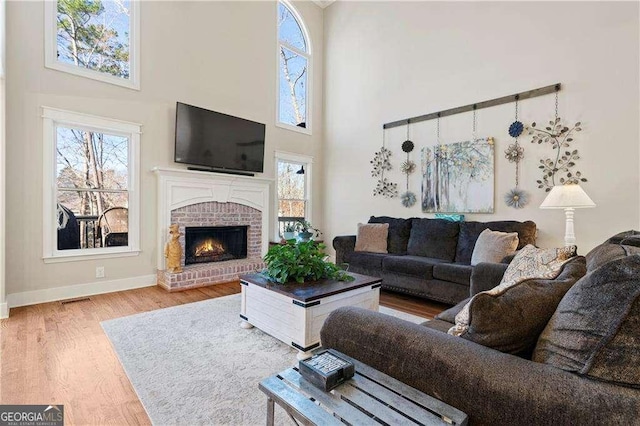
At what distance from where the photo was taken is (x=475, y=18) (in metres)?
4.25

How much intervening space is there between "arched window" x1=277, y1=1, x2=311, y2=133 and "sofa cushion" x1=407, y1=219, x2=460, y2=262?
3074 millimetres

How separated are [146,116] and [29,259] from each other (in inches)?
82.7

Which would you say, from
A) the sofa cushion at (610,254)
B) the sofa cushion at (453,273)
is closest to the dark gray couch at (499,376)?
the sofa cushion at (610,254)

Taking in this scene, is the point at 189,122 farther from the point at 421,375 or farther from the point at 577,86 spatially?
the point at 577,86

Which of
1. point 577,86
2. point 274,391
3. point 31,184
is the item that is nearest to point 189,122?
point 31,184

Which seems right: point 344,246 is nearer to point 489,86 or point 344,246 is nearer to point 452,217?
point 452,217

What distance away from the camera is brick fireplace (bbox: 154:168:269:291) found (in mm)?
4156

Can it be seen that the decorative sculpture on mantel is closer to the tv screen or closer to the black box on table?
the tv screen

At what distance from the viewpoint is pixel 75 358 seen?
2.19 meters

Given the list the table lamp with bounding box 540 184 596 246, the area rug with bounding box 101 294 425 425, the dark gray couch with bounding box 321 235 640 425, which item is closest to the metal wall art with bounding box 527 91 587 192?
the table lamp with bounding box 540 184 596 246

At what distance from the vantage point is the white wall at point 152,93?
327 cm

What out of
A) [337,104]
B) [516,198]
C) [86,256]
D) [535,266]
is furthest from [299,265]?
[337,104]

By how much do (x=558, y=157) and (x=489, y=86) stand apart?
1268mm

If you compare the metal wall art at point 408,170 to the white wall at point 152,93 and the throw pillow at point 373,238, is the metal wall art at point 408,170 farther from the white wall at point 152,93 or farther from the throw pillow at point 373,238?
the white wall at point 152,93
